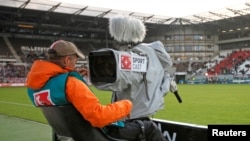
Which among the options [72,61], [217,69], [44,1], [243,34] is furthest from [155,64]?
[243,34]

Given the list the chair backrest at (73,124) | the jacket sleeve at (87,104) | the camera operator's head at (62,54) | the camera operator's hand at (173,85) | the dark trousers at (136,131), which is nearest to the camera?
the jacket sleeve at (87,104)

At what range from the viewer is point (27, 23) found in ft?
153

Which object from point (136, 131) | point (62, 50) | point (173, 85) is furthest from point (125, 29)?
point (136, 131)

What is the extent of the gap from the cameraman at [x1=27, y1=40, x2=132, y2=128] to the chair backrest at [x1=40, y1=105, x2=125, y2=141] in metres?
0.05

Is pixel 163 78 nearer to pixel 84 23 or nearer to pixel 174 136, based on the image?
pixel 174 136

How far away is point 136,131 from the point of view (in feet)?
8.96

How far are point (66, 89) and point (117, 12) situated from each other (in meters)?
42.1

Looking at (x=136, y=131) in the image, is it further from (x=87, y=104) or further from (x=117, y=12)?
(x=117, y=12)

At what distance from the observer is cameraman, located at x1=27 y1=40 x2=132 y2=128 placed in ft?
7.68

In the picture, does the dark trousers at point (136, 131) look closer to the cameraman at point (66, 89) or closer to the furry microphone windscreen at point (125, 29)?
the cameraman at point (66, 89)

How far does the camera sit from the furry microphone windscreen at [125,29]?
274 centimetres

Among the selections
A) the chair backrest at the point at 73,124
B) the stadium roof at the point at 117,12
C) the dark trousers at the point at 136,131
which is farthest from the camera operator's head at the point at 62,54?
the stadium roof at the point at 117,12

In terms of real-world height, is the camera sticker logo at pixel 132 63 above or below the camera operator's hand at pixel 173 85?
above

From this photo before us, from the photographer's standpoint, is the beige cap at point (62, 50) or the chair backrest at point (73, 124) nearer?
the chair backrest at point (73, 124)
